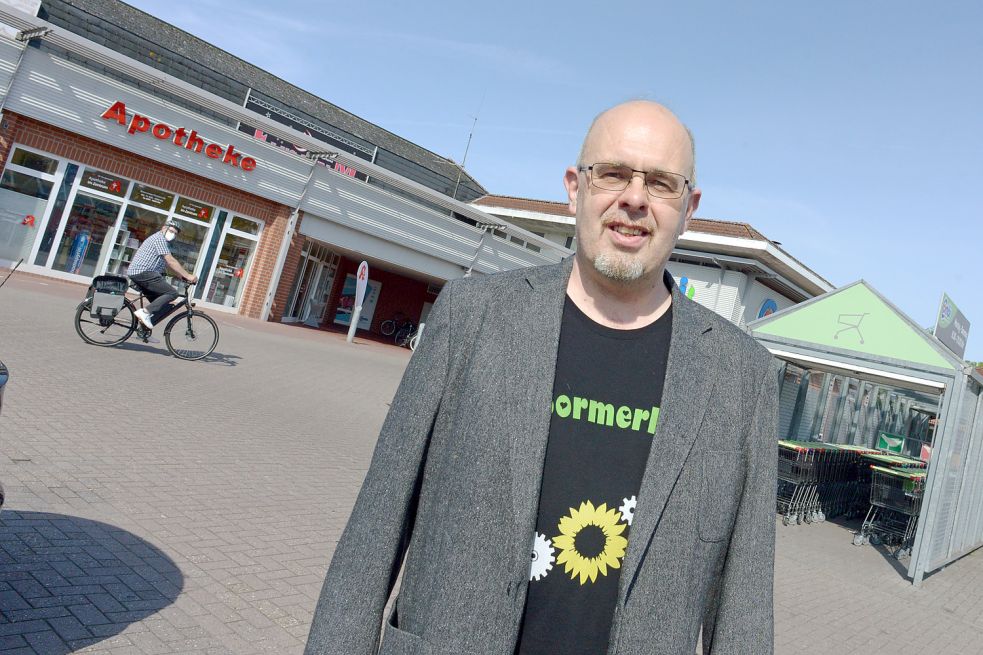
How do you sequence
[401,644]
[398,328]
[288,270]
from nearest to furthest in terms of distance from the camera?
[401,644], [288,270], [398,328]

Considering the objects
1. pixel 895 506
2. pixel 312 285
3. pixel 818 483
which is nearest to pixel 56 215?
pixel 312 285

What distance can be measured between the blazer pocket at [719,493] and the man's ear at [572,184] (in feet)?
2.35

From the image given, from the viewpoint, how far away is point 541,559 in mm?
1531

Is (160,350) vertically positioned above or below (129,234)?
below

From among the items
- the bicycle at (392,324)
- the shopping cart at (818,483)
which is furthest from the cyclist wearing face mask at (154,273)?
the bicycle at (392,324)

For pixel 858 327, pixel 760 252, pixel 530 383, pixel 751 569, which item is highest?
pixel 760 252

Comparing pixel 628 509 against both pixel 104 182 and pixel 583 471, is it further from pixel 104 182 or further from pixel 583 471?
pixel 104 182

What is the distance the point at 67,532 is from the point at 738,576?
3.59 metres

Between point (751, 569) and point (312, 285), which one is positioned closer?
point (751, 569)

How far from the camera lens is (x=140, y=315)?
1006 cm

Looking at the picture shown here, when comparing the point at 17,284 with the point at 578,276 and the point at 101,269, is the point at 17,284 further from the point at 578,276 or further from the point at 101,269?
the point at 578,276

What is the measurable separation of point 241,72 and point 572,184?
26.6 meters

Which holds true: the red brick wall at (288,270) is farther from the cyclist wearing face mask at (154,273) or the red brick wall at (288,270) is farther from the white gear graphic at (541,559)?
the white gear graphic at (541,559)

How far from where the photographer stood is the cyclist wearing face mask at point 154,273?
10.0m
